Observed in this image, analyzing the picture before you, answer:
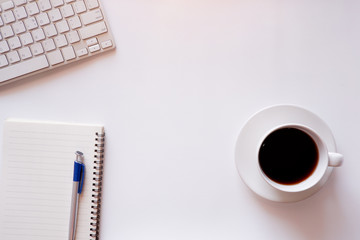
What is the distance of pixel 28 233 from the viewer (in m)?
0.70

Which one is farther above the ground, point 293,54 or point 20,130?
point 293,54

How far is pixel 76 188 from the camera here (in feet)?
2.27

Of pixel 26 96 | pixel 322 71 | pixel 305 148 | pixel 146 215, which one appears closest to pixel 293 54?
pixel 322 71

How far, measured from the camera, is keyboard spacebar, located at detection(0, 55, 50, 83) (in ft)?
2.25

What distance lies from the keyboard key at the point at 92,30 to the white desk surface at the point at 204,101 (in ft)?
0.10

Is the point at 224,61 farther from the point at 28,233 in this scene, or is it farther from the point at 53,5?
the point at 28,233

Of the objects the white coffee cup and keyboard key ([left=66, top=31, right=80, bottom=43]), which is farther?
keyboard key ([left=66, top=31, right=80, bottom=43])

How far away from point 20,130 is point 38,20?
23 centimetres

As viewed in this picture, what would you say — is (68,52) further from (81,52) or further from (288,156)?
(288,156)

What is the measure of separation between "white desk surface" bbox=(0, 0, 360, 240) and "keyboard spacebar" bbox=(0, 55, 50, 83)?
0.03 metres

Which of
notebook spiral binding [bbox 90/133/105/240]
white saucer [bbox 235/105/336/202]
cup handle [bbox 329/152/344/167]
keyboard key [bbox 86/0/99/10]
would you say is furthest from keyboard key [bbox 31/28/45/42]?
cup handle [bbox 329/152/344/167]

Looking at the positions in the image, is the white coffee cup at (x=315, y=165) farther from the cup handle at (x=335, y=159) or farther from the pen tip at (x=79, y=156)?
the pen tip at (x=79, y=156)

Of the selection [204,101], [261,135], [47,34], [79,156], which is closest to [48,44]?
[47,34]

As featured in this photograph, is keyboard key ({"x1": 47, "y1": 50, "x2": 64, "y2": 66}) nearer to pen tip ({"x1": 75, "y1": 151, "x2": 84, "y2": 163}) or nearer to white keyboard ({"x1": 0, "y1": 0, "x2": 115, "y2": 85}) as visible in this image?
white keyboard ({"x1": 0, "y1": 0, "x2": 115, "y2": 85})
